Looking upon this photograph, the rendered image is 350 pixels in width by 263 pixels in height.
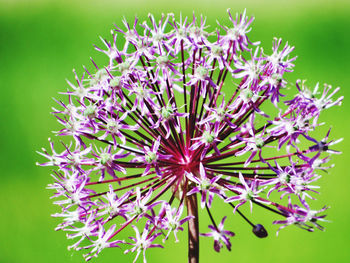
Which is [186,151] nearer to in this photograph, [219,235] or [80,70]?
[219,235]

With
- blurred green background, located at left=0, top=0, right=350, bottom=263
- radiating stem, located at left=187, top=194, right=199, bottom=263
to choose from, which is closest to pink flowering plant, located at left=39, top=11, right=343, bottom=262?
radiating stem, located at left=187, top=194, right=199, bottom=263

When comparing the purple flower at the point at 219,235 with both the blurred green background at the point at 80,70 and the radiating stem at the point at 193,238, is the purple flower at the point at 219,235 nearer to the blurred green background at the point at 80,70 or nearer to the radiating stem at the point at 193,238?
the radiating stem at the point at 193,238

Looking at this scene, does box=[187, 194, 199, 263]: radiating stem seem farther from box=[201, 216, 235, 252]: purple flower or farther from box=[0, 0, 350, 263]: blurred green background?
box=[0, 0, 350, 263]: blurred green background

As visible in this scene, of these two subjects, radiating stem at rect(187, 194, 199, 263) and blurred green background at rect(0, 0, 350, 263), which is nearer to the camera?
radiating stem at rect(187, 194, 199, 263)

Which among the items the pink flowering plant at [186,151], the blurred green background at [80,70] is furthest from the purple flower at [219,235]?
the blurred green background at [80,70]

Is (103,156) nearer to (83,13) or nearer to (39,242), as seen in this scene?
(39,242)

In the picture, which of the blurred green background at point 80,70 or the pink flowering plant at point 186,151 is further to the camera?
the blurred green background at point 80,70

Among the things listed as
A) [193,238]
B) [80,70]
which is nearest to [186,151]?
[193,238]

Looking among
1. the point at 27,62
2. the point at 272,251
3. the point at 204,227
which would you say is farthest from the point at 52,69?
the point at 272,251
